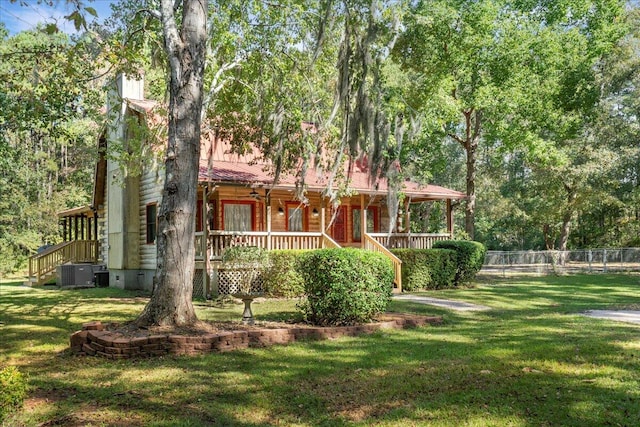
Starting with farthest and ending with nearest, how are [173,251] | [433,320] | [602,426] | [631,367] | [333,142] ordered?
[333,142], [433,320], [173,251], [631,367], [602,426]

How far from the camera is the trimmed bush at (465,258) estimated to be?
717 inches

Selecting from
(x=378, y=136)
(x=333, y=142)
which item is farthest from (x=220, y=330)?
(x=333, y=142)

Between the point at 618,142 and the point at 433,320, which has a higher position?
the point at 618,142

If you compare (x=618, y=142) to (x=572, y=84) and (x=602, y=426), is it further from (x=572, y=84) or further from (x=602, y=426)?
(x=602, y=426)

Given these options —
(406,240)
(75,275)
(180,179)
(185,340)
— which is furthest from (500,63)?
(185,340)

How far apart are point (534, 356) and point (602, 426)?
2.34m

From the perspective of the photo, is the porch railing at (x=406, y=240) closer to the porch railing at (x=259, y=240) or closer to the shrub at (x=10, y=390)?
the porch railing at (x=259, y=240)

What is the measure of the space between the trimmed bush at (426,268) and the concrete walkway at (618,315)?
653cm

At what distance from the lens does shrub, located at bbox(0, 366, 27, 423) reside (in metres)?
3.75

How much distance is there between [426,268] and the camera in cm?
1723

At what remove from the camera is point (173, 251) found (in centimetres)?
807

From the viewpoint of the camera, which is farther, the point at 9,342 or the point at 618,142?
the point at 618,142

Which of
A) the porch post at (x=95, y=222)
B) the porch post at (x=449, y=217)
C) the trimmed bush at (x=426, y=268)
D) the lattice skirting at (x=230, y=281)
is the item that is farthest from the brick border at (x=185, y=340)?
the porch post at (x=95, y=222)

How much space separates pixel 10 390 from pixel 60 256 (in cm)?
2111
